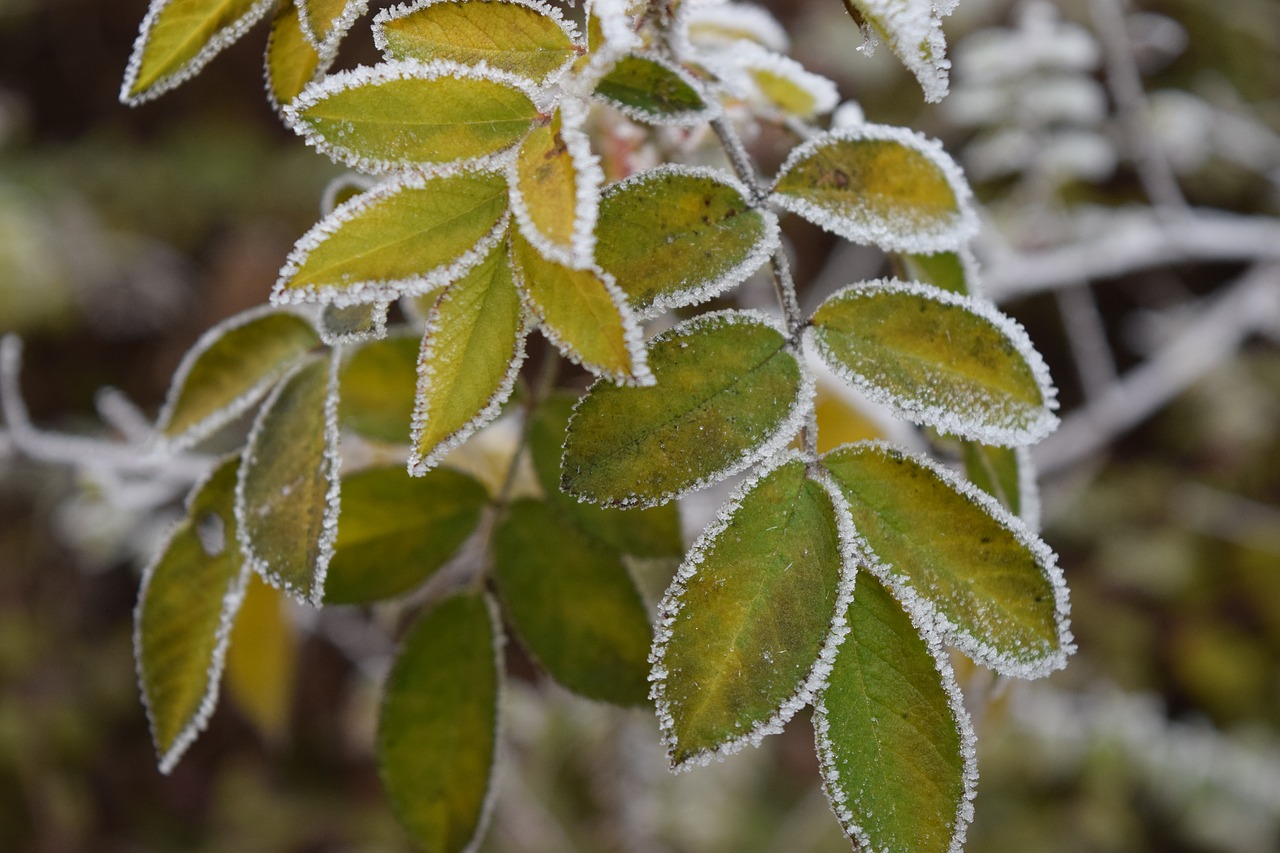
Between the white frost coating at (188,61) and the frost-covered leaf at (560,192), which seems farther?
the white frost coating at (188,61)

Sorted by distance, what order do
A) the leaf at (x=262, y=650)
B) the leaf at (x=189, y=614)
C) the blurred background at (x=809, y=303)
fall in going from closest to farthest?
the leaf at (x=189, y=614) < the leaf at (x=262, y=650) < the blurred background at (x=809, y=303)

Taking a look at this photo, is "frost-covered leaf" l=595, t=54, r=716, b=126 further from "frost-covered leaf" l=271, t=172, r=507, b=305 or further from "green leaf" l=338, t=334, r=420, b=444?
"green leaf" l=338, t=334, r=420, b=444

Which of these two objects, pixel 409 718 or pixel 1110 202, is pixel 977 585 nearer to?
pixel 409 718

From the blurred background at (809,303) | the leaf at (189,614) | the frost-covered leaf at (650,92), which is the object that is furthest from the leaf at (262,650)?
the blurred background at (809,303)

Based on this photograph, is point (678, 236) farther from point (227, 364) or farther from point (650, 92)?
point (227, 364)

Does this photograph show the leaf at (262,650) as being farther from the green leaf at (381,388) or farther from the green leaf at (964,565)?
the green leaf at (964,565)

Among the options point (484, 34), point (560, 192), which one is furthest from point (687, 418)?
point (484, 34)
